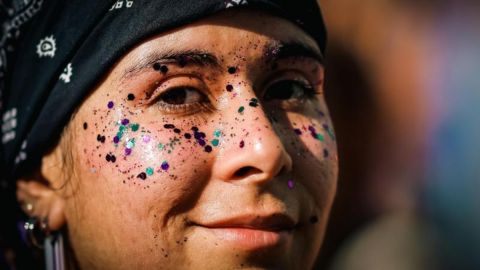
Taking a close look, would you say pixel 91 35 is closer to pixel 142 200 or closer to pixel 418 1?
pixel 142 200

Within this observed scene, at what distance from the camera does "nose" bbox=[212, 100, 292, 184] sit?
1.84 m

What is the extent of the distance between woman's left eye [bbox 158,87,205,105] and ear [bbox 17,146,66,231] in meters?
0.42

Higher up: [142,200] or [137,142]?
[137,142]

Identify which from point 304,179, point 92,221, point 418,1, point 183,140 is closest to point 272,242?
point 304,179

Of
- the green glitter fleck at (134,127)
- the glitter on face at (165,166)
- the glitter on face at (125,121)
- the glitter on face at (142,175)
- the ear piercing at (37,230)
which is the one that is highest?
the glitter on face at (125,121)

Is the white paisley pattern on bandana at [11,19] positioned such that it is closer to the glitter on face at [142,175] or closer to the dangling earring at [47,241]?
the dangling earring at [47,241]

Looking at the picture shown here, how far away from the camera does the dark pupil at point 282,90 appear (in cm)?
212

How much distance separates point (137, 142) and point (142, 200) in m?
0.17

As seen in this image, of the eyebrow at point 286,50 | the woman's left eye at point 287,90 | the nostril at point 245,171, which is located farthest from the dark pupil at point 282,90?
the nostril at point 245,171

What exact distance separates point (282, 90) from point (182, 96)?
1.16 feet

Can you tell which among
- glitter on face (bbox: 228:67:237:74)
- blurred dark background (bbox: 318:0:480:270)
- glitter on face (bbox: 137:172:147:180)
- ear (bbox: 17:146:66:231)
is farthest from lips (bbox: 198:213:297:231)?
blurred dark background (bbox: 318:0:480:270)

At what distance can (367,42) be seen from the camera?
4754 millimetres

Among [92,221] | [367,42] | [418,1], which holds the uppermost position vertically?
[418,1]

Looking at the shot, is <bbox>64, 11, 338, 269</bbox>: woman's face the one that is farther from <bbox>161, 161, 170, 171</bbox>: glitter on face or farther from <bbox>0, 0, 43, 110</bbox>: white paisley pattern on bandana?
<bbox>0, 0, 43, 110</bbox>: white paisley pattern on bandana
